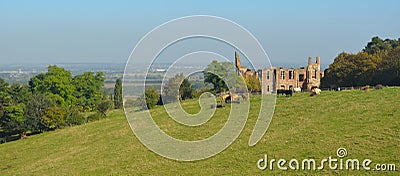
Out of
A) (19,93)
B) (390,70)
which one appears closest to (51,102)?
(19,93)

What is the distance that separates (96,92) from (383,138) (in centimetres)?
7365

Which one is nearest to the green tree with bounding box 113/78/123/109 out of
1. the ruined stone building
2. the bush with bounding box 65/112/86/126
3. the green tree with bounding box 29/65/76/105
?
the green tree with bounding box 29/65/76/105

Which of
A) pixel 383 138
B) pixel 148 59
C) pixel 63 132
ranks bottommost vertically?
pixel 63 132

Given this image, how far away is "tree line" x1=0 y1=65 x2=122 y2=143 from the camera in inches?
2144

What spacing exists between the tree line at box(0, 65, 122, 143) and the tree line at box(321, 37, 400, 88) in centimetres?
3371

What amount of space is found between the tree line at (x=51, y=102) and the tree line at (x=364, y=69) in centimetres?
3371

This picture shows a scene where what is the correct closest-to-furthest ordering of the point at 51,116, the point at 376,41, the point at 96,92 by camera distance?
the point at 51,116 < the point at 376,41 < the point at 96,92

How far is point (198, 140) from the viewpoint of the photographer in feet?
89.9

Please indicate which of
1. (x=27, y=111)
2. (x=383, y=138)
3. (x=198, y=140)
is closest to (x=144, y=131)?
(x=198, y=140)

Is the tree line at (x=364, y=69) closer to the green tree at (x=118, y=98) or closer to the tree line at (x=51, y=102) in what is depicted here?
the tree line at (x=51, y=102)

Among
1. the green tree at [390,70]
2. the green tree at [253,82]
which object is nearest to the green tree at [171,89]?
the green tree at [253,82]

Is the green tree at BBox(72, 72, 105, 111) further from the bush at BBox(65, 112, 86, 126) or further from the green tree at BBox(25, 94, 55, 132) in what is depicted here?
the bush at BBox(65, 112, 86, 126)

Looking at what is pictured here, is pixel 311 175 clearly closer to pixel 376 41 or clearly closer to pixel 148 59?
pixel 148 59

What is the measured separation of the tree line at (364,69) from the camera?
179 feet
